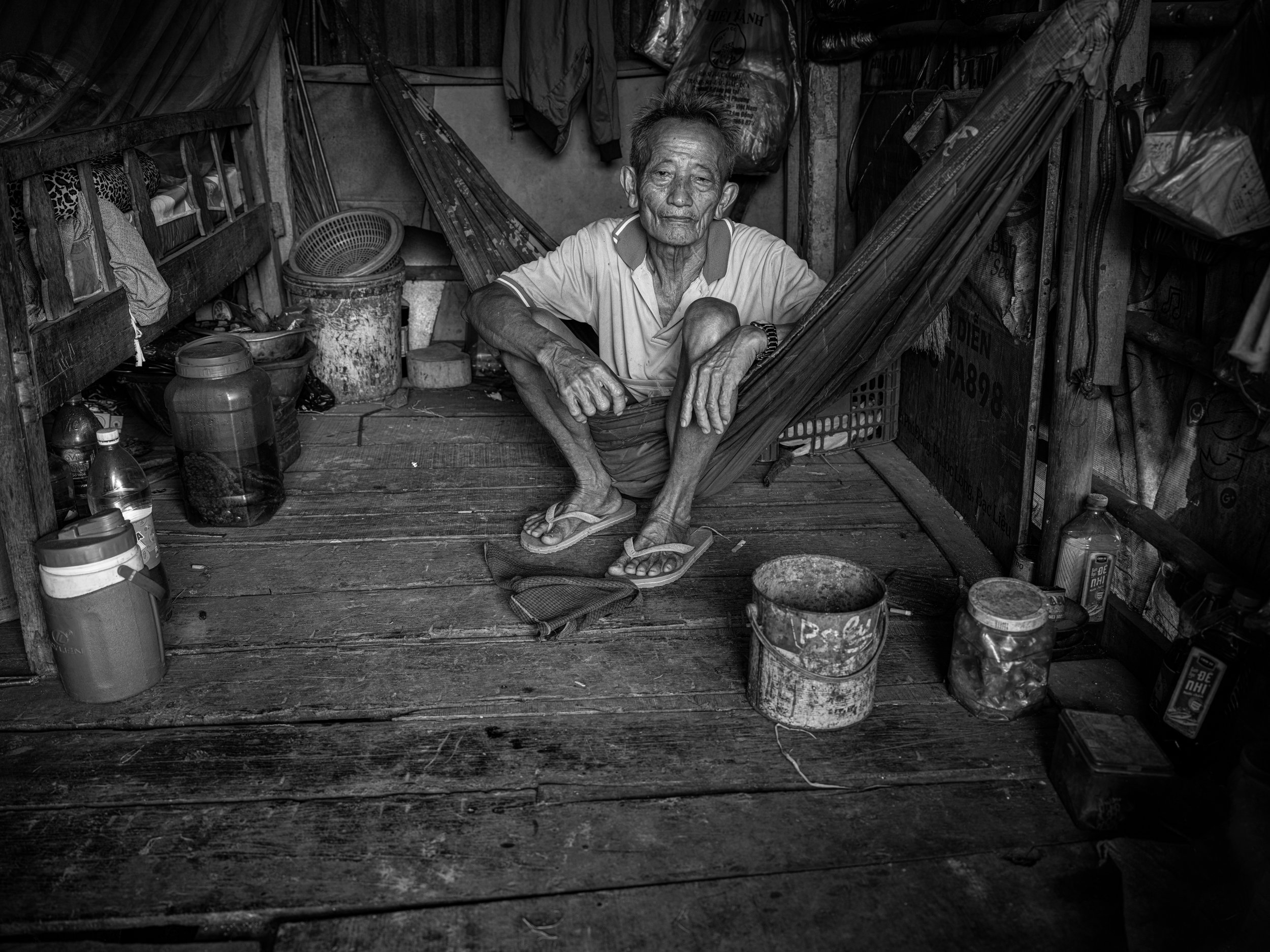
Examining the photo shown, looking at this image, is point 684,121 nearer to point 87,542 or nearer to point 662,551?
point 662,551

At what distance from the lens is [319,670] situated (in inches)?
80.0

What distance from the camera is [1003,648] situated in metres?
1.82

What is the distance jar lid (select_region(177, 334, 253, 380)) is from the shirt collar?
102 cm

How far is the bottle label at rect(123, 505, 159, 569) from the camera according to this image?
210cm

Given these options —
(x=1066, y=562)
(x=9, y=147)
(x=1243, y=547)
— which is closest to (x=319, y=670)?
(x=9, y=147)

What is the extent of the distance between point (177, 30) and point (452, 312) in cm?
179

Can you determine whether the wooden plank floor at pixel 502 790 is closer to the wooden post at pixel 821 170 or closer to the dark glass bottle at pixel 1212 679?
the dark glass bottle at pixel 1212 679

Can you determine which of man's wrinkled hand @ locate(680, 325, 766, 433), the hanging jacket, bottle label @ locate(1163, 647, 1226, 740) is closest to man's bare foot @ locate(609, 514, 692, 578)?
man's wrinkled hand @ locate(680, 325, 766, 433)

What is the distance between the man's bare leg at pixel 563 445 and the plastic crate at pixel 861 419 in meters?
0.68

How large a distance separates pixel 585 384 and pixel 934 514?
3.60 ft

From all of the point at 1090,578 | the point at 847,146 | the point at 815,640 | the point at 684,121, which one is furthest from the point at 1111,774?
Result: the point at 847,146

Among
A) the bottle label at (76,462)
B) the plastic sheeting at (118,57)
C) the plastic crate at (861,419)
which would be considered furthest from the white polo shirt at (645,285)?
the bottle label at (76,462)

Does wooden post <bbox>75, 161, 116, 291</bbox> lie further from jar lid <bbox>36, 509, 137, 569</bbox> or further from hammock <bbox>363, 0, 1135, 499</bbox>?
hammock <bbox>363, 0, 1135, 499</bbox>

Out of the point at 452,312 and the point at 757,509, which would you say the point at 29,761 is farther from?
the point at 452,312
